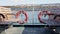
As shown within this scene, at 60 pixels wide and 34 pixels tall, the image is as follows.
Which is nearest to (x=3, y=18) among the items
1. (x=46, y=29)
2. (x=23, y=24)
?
(x=23, y=24)

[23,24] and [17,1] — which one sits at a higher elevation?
[17,1]

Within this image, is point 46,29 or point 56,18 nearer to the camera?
point 56,18

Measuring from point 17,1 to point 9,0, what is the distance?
0.10 metres

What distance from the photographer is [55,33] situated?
8.30 feet

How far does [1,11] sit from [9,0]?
6.9 inches

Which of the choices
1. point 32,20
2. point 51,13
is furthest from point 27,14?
point 51,13

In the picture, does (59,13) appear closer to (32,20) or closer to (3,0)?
(32,20)

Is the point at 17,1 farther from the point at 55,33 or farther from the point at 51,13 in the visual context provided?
the point at 55,33

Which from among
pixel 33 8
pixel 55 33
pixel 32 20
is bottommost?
pixel 55 33

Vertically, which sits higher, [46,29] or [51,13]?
[51,13]

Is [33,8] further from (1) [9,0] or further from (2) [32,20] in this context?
(1) [9,0]

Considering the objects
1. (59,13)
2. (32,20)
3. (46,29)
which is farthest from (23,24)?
(59,13)

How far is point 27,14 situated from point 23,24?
0.52 feet

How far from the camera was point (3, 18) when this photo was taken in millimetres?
2578
